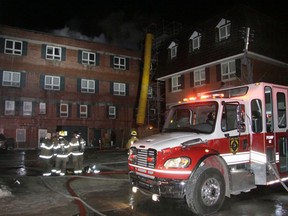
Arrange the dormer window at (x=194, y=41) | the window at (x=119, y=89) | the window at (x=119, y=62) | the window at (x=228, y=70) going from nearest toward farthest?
the window at (x=228, y=70)
the dormer window at (x=194, y=41)
the window at (x=119, y=89)
the window at (x=119, y=62)

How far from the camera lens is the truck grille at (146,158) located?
6.65m

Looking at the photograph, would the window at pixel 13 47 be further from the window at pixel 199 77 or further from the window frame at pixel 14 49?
the window at pixel 199 77

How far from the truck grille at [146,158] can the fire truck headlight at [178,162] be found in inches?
14.4

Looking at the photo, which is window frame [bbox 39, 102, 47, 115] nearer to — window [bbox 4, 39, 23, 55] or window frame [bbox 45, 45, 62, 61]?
window frame [bbox 45, 45, 62, 61]

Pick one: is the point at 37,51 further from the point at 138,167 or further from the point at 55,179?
the point at 138,167

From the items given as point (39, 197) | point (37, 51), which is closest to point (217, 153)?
point (39, 197)

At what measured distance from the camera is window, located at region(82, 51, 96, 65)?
107ft

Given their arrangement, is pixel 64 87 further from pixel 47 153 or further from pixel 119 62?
pixel 47 153

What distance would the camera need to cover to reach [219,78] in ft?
75.7

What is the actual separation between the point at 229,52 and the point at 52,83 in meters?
18.0

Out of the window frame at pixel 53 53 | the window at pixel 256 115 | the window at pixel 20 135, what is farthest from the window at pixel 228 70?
the window at pixel 20 135

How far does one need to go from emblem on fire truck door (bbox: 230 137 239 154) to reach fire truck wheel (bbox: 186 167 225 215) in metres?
0.79

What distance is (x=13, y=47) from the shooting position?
2881 cm

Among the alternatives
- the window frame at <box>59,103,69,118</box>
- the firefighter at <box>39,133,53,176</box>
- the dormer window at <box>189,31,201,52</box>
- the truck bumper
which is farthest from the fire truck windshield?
the window frame at <box>59,103,69,118</box>
